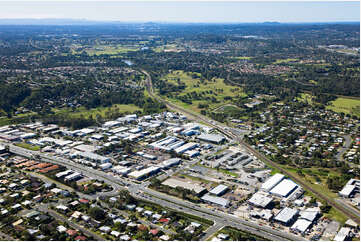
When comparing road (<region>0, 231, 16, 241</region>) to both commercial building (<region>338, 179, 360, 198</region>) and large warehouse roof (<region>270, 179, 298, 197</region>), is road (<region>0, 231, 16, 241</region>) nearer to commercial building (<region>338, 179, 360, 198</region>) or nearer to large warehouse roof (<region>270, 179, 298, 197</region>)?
large warehouse roof (<region>270, 179, 298, 197</region>)

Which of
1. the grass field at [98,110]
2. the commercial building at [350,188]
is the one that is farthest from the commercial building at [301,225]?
the grass field at [98,110]

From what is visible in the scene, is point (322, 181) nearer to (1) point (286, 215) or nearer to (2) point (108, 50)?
(1) point (286, 215)

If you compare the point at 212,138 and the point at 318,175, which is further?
the point at 212,138

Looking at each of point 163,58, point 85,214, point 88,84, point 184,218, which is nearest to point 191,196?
point 184,218

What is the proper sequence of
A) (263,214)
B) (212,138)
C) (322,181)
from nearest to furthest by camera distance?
1. (263,214)
2. (322,181)
3. (212,138)

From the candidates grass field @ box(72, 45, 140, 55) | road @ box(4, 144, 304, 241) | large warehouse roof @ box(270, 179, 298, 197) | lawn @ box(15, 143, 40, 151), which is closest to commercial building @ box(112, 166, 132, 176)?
road @ box(4, 144, 304, 241)

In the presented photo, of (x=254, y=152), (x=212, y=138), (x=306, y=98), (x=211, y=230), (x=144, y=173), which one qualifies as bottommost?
(x=211, y=230)

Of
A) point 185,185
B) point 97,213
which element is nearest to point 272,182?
point 185,185
